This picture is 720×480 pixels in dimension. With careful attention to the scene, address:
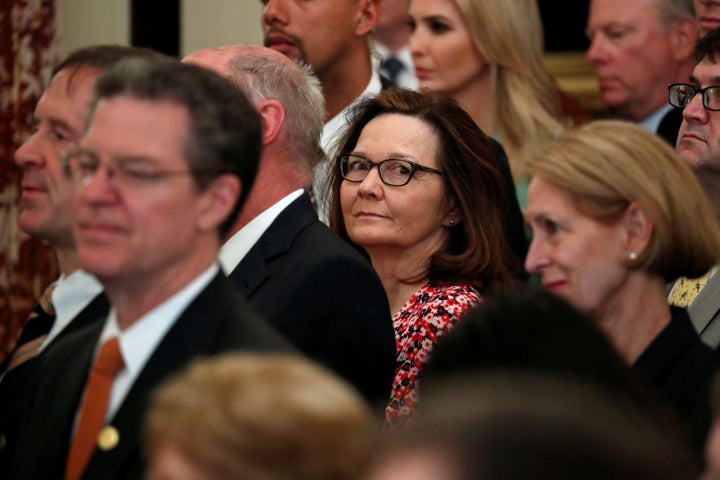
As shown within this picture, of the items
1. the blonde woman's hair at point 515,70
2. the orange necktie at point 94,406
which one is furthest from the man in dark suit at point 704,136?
the orange necktie at point 94,406

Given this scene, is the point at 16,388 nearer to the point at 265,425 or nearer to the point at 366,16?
the point at 265,425

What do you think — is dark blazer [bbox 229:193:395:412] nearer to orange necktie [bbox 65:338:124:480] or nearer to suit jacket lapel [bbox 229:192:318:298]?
suit jacket lapel [bbox 229:192:318:298]

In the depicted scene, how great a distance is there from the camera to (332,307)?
11.8 feet

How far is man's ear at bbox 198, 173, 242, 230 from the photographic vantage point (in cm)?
284

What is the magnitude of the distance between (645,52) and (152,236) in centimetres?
361

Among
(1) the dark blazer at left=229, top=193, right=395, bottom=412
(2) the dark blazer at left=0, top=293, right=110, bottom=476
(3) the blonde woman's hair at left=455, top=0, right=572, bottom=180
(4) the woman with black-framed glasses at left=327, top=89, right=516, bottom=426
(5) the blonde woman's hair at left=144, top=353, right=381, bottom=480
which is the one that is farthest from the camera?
(3) the blonde woman's hair at left=455, top=0, right=572, bottom=180

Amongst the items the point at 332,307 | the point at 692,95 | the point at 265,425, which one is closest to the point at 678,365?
the point at 332,307

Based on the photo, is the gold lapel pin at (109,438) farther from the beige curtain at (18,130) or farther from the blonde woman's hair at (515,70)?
the beige curtain at (18,130)

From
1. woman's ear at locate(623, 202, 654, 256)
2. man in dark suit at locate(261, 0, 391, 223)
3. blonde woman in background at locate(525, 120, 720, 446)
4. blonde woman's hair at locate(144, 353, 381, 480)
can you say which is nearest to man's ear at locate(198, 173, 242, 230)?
blonde woman's hair at locate(144, 353, 381, 480)

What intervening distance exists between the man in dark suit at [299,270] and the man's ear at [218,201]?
2.46 ft

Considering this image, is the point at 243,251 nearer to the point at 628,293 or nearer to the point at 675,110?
the point at 628,293

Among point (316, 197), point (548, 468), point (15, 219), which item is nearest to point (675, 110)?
point (316, 197)

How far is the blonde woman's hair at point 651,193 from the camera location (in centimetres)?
341

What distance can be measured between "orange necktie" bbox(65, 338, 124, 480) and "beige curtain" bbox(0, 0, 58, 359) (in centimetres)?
324
